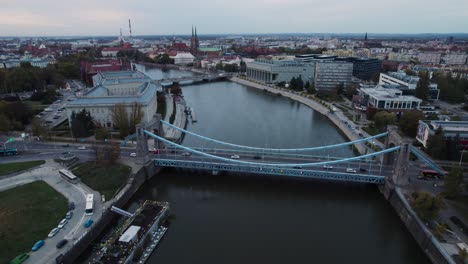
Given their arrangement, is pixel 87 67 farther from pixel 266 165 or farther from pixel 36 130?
pixel 266 165

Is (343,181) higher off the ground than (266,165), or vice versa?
(266,165)

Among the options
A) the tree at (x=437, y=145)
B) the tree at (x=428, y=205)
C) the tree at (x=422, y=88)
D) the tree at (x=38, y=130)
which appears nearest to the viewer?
the tree at (x=428, y=205)

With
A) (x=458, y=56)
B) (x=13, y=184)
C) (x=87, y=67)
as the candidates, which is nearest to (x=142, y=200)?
(x=13, y=184)

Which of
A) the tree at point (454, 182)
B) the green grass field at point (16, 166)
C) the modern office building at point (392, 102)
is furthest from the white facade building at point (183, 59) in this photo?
the tree at point (454, 182)

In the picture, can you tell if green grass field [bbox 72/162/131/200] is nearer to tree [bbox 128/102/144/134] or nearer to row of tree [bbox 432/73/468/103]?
tree [bbox 128/102/144/134]

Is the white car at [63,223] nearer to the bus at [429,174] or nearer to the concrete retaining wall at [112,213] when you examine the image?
the concrete retaining wall at [112,213]

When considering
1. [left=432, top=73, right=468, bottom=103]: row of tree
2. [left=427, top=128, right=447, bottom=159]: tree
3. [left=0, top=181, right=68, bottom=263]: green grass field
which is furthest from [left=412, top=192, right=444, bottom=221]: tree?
→ [left=432, top=73, right=468, bottom=103]: row of tree

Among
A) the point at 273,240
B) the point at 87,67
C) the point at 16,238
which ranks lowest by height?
the point at 273,240
